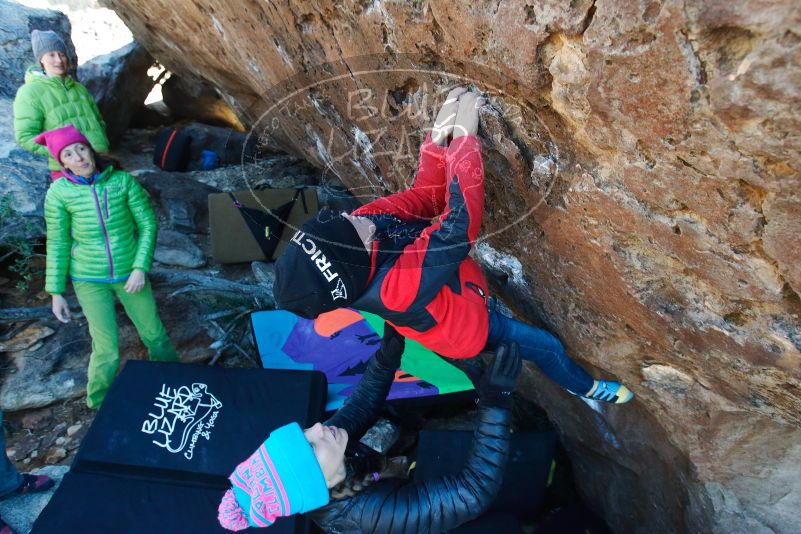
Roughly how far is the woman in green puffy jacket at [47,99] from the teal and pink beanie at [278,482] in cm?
314

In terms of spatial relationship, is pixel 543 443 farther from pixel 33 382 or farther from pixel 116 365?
pixel 33 382

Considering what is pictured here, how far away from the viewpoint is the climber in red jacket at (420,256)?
1605 millimetres

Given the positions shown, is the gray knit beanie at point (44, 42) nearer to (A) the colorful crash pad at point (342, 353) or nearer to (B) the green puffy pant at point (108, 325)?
(B) the green puffy pant at point (108, 325)

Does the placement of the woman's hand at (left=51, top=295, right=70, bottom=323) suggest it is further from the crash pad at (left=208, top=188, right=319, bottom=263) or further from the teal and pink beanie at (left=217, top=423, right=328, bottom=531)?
the teal and pink beanie at (left=217, top=423, right=328, bottom=531)

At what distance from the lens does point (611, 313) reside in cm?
206

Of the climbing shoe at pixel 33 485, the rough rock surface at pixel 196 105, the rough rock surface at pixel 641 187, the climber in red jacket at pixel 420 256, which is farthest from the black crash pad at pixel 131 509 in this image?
the rough rock surface at pixel 196 105

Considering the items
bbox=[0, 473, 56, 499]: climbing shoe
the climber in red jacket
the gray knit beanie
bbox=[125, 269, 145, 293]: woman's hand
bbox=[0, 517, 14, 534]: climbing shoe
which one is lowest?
bbox=[0, 473, 56, 499]: climbing shoe

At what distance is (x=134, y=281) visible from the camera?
3244 mm

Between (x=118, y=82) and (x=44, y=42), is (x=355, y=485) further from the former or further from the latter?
(x=118, y=82)

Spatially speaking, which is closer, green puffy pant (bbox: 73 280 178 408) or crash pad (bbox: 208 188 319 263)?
green puffy pant (bbox: 73 280 178 408)

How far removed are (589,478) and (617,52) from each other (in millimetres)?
2913

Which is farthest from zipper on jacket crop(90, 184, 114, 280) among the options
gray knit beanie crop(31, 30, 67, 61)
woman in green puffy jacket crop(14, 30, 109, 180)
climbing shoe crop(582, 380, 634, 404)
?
climbing shoe crop(582, 380, 634, 404)

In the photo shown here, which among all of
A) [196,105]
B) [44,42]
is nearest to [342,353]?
[44,42]

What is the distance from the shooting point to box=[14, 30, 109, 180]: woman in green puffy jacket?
3.70m
